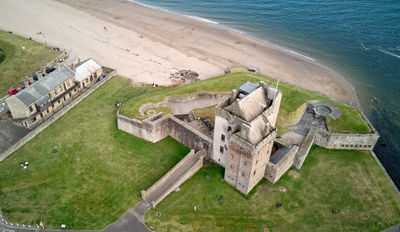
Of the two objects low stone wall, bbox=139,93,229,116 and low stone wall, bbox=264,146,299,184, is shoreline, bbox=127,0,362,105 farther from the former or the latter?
low stone wall, bbox=139,93,229,116

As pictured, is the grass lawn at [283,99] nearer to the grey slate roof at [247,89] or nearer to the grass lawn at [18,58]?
the grey slate roof at [247,89]

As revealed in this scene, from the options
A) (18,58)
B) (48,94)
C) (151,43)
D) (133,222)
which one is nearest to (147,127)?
(133,222)

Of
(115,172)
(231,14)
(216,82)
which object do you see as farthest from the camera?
(231,14)

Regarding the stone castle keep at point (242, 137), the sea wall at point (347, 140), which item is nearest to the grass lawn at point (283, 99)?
the sea wall at point (347, 140)

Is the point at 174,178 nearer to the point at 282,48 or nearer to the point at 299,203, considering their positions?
the point at 299,203

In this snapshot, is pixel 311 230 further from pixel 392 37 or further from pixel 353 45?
pixel 392 37

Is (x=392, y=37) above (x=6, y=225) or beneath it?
above

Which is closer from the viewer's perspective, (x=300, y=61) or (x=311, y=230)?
(x=311, y=230)

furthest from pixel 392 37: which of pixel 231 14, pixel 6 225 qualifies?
pixel 6 225
